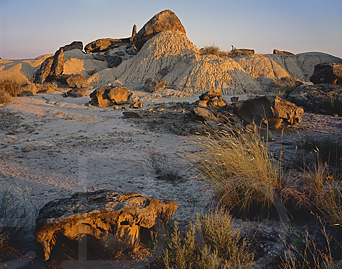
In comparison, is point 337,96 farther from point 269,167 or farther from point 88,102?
point 88,102

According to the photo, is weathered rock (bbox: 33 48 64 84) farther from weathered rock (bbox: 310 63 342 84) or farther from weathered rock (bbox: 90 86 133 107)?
weathered rock (bbox: 310 63 342 84)

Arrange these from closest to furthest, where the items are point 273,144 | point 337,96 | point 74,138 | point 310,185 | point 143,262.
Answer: point 143,262
point 310,185
point 273,144
point 74,138
point 337,96

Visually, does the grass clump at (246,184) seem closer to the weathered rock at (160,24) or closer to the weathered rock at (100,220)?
the weathered rock at (100,220)

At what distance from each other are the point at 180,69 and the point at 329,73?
293 inches

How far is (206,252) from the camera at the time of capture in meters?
1.87

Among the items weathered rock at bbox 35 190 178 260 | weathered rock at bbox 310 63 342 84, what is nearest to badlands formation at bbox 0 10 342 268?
weathered rock at bbox 35 190 178 260

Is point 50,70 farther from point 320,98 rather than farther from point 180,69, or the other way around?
point 320,98

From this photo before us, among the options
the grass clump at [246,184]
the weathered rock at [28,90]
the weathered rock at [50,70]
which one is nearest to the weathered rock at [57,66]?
the weathered rock at [50,70]

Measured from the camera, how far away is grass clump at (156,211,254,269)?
1934 millimetres

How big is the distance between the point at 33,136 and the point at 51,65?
1204 cm

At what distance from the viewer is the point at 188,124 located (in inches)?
259

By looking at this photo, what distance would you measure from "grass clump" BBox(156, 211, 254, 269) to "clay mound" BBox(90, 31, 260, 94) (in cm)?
1145

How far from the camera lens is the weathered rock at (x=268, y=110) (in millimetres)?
6453

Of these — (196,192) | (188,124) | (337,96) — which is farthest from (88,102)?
(337,96)
